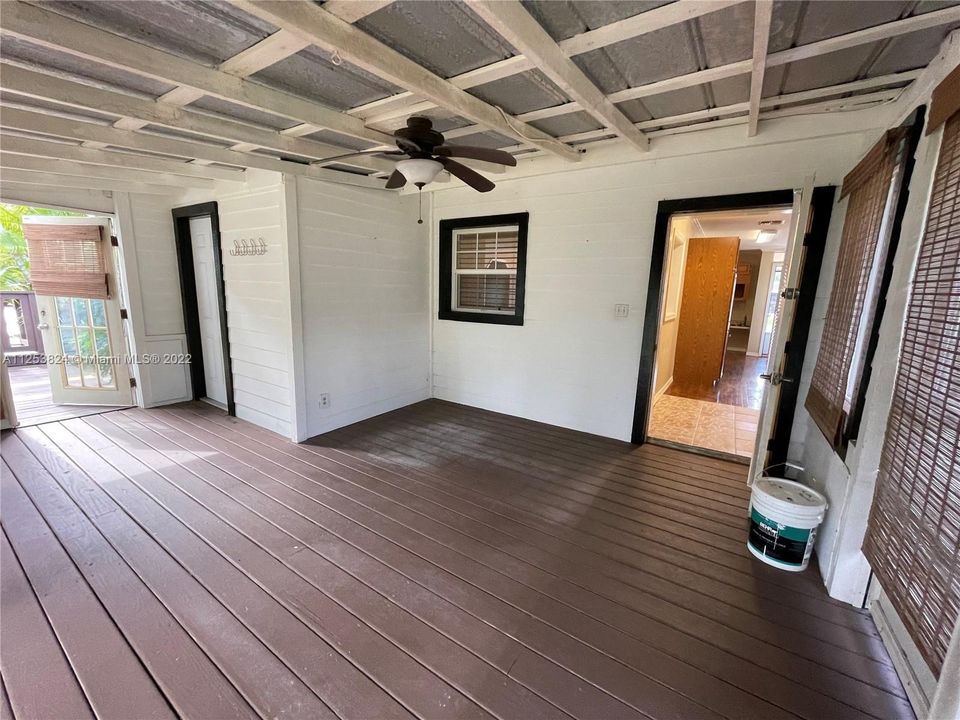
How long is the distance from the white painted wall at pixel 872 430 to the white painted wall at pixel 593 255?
2.31 ft

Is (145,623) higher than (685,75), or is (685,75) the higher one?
(685,75)

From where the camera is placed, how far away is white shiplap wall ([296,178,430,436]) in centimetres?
370

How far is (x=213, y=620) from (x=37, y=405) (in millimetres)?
4941

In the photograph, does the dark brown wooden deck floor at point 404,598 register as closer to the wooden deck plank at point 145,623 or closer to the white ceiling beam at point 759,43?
the wooden deck plank at point 145,623

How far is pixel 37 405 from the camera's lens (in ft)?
15.4

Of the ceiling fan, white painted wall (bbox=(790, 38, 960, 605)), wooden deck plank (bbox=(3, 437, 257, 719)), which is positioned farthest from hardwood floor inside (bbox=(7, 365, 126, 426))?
white painted wall (bbox=(790, 38, 960, 605))

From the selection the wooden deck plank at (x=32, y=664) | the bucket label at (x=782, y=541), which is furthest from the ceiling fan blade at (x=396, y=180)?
the bucket label at (x=782, y=541)

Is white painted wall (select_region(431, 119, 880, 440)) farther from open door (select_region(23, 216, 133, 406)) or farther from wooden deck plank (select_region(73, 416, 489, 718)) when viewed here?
open door (select_region(23, 216, 133, 406))

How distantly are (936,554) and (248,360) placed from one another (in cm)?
476

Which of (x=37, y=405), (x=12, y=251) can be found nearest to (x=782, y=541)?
(x=37, y=405)

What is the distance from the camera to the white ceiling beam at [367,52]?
1.42 m

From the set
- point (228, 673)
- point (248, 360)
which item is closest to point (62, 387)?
point (248, 360)

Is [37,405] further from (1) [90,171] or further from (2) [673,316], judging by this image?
(2) [673,316]

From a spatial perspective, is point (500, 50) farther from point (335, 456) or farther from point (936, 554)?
point (335, 456)
